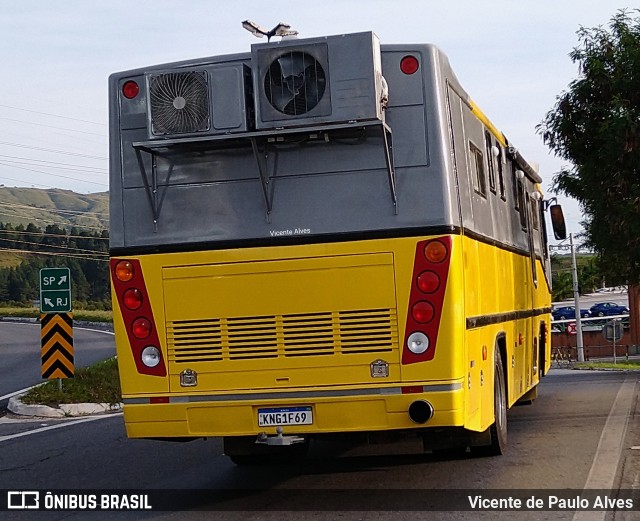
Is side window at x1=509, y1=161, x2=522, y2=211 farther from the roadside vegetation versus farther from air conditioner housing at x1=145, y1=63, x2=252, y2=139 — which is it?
the roadside vegetation

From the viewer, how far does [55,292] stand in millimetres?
19125

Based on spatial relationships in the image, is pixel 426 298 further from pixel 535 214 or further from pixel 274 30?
pixel 535 214

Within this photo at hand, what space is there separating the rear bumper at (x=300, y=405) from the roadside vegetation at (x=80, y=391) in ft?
35.2

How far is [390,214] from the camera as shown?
852 centimetres

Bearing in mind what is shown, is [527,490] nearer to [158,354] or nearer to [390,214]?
[390,214]

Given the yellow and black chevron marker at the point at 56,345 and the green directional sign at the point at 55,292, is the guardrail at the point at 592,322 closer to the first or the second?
the green directional sign at the point at 55,292

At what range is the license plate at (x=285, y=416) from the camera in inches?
337

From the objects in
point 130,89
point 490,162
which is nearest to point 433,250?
point 130,89

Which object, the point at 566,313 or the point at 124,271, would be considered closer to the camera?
the point at 124,271

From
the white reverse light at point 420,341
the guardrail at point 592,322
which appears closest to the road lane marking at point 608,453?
the white reverse light at point 420,341

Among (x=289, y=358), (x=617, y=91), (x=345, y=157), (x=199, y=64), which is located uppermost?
(x=617, y=91)

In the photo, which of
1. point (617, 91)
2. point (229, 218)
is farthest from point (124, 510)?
point (617, 91)

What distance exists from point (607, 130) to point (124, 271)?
14.7 m

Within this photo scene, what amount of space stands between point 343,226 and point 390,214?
0.37m
